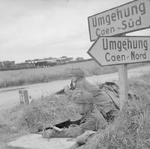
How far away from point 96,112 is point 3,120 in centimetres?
272

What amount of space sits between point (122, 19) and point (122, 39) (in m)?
0.29

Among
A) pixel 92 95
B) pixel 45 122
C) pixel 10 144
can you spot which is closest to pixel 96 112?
pixel 92 95

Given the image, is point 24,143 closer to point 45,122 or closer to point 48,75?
point 45,122

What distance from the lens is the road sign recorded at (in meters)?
3.83

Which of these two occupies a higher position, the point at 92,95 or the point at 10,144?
the point at 92,95

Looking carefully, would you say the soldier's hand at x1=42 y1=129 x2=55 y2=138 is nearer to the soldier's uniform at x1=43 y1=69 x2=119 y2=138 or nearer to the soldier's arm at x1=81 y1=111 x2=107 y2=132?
the soldier's uniform at x1=43 y1=69 x2=119 y2=138

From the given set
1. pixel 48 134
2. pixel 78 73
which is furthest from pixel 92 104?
pixel 48 134

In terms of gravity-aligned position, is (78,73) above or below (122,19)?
below

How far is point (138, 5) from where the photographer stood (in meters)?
3.85

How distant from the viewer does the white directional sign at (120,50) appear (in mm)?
3922

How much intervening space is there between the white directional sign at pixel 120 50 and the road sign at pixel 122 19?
19cm

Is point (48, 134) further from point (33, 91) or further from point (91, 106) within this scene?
point (33, 91)

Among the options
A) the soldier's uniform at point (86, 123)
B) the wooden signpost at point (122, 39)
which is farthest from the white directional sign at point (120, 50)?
the soldier's uniform at point (86, 123)

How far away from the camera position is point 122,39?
4.01 metres
